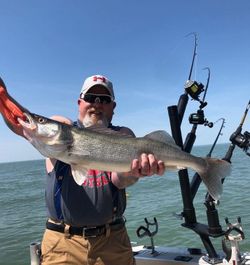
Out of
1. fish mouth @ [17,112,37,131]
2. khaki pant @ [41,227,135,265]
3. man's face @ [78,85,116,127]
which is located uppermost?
man's face @ [78,85,116,127]

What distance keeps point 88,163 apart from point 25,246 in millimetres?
10770

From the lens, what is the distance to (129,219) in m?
14.5

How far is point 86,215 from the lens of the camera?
371cm

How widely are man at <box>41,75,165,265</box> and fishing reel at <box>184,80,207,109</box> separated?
2.08 metres

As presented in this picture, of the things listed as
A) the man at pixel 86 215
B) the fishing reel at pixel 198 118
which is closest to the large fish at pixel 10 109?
the man at pixel 86 215

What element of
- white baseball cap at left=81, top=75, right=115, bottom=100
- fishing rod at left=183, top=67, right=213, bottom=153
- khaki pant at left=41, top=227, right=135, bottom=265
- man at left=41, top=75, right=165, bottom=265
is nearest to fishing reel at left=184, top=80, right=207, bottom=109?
fishing rod at left=183, top=67, right=213, bottom=153

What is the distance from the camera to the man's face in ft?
13.4

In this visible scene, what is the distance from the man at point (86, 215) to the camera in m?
3.71

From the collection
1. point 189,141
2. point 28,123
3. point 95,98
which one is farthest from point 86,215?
point 189,141

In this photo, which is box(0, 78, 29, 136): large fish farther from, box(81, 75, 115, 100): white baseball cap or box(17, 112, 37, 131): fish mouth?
box(81, 75, 115, 100): white baseball cap

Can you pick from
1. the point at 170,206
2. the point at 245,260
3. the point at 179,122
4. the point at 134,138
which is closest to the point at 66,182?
the point at 134,138

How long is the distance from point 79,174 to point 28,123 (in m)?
0.69

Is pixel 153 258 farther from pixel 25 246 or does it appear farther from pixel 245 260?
pixel 25 246

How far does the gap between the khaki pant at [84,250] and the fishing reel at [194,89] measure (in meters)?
2.34
